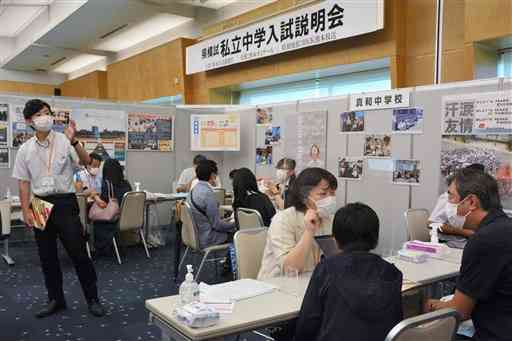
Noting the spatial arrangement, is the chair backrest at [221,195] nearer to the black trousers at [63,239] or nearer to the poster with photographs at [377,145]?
the poster with photographs at [377,145]

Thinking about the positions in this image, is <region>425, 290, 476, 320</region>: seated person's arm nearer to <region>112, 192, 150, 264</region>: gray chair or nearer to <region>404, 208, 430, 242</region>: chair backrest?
<region>404, 208, 430, 242</region>: chair backrest

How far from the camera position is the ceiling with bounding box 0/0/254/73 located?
8.73 meters

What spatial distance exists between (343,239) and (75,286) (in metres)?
3.46

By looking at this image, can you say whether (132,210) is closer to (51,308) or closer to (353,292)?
(51,308)

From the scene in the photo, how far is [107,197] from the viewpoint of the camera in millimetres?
5254

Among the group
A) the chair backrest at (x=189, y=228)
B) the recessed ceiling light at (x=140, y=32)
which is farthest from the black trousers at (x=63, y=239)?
the recessed ceiling light at (x=140, y=32)

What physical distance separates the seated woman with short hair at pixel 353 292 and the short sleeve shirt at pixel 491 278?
37 centimetres

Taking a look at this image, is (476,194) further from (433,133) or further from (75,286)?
(75,286)

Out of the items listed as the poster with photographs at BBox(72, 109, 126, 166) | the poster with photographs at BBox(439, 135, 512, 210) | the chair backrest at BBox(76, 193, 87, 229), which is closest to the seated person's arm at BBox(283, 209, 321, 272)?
the poster with photographs at BBox(439, 135, 512, 210)

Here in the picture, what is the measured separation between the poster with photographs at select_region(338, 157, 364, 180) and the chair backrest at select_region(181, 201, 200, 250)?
7.16 ft

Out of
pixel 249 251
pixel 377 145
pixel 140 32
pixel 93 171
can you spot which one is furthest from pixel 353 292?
pixel 140 32

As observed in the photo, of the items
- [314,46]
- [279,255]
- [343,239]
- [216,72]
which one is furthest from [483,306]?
[216,72]

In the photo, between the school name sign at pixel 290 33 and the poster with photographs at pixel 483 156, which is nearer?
the poster with photographs at pixel 483 156

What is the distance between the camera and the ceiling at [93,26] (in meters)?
8.73
